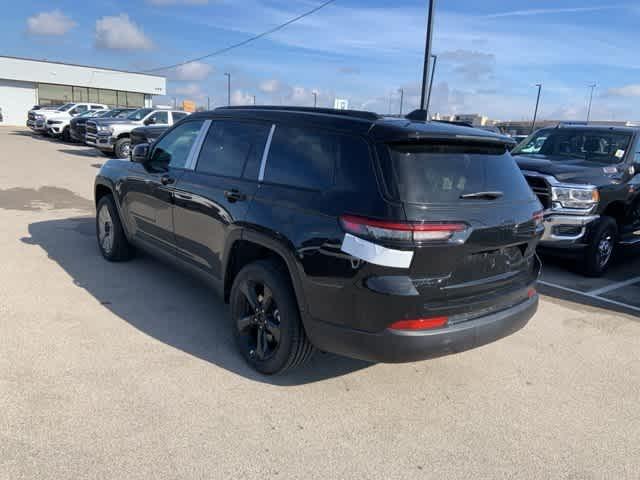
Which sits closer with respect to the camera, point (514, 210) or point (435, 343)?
point (435, 343)

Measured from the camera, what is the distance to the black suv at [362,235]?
2785mm

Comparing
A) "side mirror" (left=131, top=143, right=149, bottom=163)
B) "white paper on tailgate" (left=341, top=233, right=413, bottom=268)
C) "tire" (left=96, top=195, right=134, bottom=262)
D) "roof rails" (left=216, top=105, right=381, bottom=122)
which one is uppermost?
"roof rails" (left=216, top=105, right=381, bottom=122)

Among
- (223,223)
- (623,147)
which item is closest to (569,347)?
(223,223)

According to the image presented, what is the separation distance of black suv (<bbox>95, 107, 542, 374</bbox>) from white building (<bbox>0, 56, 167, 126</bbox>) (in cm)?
5285

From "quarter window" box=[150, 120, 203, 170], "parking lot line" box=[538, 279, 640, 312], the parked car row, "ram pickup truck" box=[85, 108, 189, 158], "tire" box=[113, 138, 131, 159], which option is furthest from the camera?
"ram pickup truck" box=[85, 108, 189, 158]

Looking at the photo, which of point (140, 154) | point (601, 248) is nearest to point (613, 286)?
point (601, 248)

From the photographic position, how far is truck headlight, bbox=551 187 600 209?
6.07 meters

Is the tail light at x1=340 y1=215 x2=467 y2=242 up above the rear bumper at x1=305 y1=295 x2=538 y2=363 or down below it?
above

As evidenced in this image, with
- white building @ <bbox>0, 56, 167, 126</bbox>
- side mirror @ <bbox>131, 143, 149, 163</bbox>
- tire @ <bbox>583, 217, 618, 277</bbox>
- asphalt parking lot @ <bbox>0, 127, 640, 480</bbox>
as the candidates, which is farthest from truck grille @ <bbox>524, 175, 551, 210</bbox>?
white building @ <bbox>0, 56, 167, 126</bbox>

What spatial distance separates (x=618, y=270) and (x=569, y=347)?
3501mm

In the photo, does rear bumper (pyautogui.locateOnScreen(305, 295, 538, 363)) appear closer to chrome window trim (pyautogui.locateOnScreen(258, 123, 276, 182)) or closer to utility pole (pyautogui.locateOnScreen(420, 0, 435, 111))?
chrome window trim (pyautogui.locateOnScreen(258, 123, 276, 182))

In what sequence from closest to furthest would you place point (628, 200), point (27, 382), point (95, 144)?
point (27, 382) → point (628, 200) → point (95, 144)

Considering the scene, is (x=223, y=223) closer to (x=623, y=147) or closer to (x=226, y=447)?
(x=226, y=447)

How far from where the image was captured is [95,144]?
17672 mm
